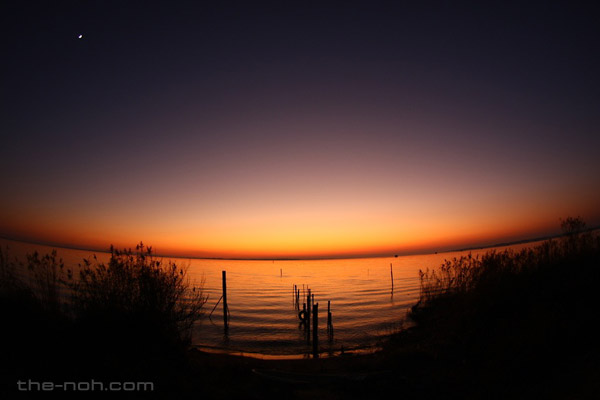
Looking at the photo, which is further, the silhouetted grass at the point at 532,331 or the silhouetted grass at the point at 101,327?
the silhouetted grass at the point at 532,331

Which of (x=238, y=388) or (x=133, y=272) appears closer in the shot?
(x=238, y=388)

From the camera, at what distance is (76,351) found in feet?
24.7

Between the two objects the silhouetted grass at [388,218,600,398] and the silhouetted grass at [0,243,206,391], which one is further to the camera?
the silhouetted grass at [388,218,600,398]

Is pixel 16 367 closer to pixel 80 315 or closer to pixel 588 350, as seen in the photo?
pixel 80 315

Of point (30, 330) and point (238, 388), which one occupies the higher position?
point (30, 330)

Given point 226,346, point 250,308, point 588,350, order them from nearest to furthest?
point 588,350, point 226,346, point 250,308

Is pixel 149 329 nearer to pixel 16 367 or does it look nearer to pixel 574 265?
pixel 16 367

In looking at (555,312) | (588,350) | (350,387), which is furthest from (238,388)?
(555,312)

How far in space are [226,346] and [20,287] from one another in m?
15.2

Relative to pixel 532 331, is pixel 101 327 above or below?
above

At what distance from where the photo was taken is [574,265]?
11.4 m

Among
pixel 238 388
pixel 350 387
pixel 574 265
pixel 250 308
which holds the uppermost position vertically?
pixel 574 265

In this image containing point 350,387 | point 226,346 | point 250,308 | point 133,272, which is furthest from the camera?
point 250,308

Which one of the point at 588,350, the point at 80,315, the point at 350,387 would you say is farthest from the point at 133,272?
the point at 588,350
